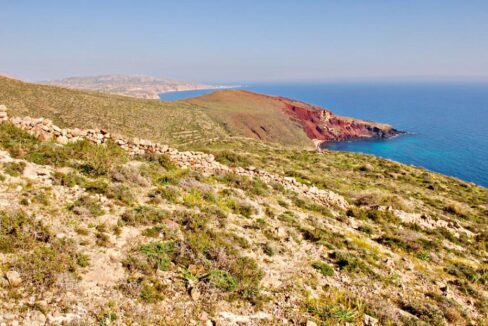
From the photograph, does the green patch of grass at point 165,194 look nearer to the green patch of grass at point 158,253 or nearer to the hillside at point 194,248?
the hillside at point 194,248

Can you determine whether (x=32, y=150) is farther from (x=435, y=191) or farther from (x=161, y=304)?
(x=435, y=191)

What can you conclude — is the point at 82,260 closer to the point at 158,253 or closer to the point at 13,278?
Answer: the point at 13,278

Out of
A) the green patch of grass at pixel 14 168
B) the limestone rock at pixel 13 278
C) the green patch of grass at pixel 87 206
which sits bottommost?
the limestone rock at pixel 13 278

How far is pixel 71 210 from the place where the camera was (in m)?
9.60

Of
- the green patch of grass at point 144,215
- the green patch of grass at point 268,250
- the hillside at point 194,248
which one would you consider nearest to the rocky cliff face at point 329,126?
the hillside at point 194,248

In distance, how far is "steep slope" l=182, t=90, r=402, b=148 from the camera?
266 feet

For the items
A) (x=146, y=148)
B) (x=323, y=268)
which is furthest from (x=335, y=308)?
(x=146, y=148)

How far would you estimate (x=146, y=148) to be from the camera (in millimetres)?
17922

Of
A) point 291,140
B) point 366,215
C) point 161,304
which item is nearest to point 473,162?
point 291,140

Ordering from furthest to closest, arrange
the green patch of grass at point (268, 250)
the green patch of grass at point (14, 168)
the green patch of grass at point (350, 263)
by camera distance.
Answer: the green patch of grass at point (14, 168)
the green patch of grass at point (350, 263)
the green patch of grass at point (268, 250)

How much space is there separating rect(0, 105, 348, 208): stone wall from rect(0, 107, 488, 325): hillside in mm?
110

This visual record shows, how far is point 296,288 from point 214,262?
8.45ft

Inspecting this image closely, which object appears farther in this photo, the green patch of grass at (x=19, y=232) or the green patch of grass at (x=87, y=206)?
the green patch of grass at (x=87, y=206)

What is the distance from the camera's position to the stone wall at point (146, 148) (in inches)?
585
